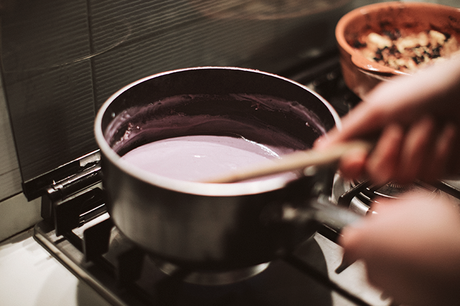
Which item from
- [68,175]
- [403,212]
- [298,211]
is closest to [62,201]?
[68,175]

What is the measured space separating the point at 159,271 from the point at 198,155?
7.0 inches

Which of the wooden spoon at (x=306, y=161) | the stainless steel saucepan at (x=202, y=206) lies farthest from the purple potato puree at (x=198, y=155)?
the wooden spoon at (x=306, y=161)

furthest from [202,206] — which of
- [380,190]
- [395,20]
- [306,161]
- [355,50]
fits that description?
[395,20]

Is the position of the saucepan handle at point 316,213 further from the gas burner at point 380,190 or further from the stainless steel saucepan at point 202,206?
the gas burner at point 380,190

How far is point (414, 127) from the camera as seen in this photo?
357mm

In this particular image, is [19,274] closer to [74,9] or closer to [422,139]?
[74,9]

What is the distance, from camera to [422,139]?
0.35 m

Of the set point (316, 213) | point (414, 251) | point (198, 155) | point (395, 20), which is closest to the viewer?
point (414, 251)

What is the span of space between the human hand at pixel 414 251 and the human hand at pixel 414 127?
44 mm

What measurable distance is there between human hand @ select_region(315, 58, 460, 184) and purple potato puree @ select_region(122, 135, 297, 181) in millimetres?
190

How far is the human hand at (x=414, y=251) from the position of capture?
297mm

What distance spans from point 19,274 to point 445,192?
2.08ft

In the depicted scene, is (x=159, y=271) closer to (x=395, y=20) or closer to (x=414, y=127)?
(x=414, y=127)

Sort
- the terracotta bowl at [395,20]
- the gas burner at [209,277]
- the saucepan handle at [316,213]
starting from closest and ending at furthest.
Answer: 1. the saucepan handle at [316,213]
2. the gas burner at [209,277]
3. the terracotta bowl at [395,20]
